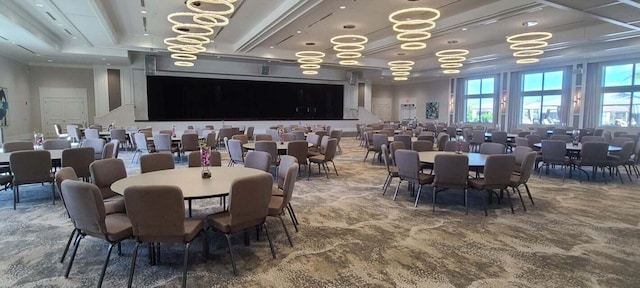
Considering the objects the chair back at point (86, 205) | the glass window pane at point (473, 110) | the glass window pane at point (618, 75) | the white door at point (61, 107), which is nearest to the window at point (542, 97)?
the glass window pane at point (618, 75)

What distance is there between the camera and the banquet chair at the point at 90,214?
9.43ft

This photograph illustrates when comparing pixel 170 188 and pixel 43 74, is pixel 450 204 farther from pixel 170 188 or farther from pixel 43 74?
pixel 43 74

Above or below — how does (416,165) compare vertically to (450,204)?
above

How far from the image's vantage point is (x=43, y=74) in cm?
1628

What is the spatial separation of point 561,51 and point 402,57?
6654 millimetres

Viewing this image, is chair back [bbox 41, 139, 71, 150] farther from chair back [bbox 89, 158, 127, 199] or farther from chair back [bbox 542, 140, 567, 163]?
chair back [bbox 542, 140, 567, 163]

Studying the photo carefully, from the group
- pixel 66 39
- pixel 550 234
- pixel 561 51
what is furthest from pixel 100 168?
pixel 561 51

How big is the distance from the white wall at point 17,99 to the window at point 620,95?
76.1 ft

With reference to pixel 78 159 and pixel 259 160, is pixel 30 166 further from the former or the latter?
pixel 259 160

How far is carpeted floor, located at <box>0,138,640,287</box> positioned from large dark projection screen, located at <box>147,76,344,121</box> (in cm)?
1256

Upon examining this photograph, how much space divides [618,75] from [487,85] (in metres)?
6.40

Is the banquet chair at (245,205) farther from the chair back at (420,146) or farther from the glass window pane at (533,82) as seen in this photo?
the glass window pane at (533,82)

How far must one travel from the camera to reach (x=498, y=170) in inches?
200

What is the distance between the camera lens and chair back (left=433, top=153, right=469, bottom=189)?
200 inches
